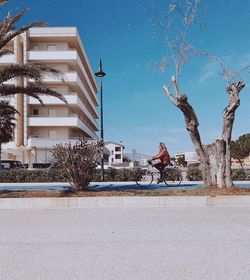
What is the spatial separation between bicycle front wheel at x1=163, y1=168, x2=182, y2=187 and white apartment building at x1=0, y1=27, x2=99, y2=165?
98.7 feet

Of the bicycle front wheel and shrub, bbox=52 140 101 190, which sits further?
the bicycle front wheel

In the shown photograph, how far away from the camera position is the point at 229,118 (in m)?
12.6

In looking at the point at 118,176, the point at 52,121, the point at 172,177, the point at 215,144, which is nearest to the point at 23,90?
the point at 172,177

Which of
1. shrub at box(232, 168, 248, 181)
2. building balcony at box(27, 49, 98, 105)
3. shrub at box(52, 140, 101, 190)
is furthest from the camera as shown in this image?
building balcony at box(27, 49, 98, 105)

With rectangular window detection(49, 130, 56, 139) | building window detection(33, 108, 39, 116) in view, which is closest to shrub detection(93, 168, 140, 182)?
rectangular window detection(49, 130, 56, 139)

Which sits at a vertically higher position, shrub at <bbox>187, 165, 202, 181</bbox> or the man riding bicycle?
the man riding bicycle

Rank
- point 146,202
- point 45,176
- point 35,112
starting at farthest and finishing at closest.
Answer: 1. point 35,112
2. point 45,176
3. point 146,202

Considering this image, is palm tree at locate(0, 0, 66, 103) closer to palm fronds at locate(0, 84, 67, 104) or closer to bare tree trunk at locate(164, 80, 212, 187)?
palm fronds at locate(0, 84, 67, 104)

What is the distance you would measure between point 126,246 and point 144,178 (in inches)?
501

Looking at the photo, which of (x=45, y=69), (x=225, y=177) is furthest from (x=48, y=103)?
(x=225, y=177)

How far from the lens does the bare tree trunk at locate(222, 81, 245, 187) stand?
40.8ft

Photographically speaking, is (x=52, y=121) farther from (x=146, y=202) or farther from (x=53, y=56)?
(x=146, y=202)

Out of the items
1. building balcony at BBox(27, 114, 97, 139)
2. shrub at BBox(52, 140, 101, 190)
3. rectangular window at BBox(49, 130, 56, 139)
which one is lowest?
shrub at BBox(52, 140, 101, 190)

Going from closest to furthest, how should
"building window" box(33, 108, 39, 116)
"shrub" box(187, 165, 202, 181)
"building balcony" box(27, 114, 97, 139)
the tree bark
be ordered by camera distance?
the tree bark < "shrub" box(187, 165, 202, 181) < "building balcony" box(27, 114, 97, 139) < "building window" box(33, 108, 39, 116)
